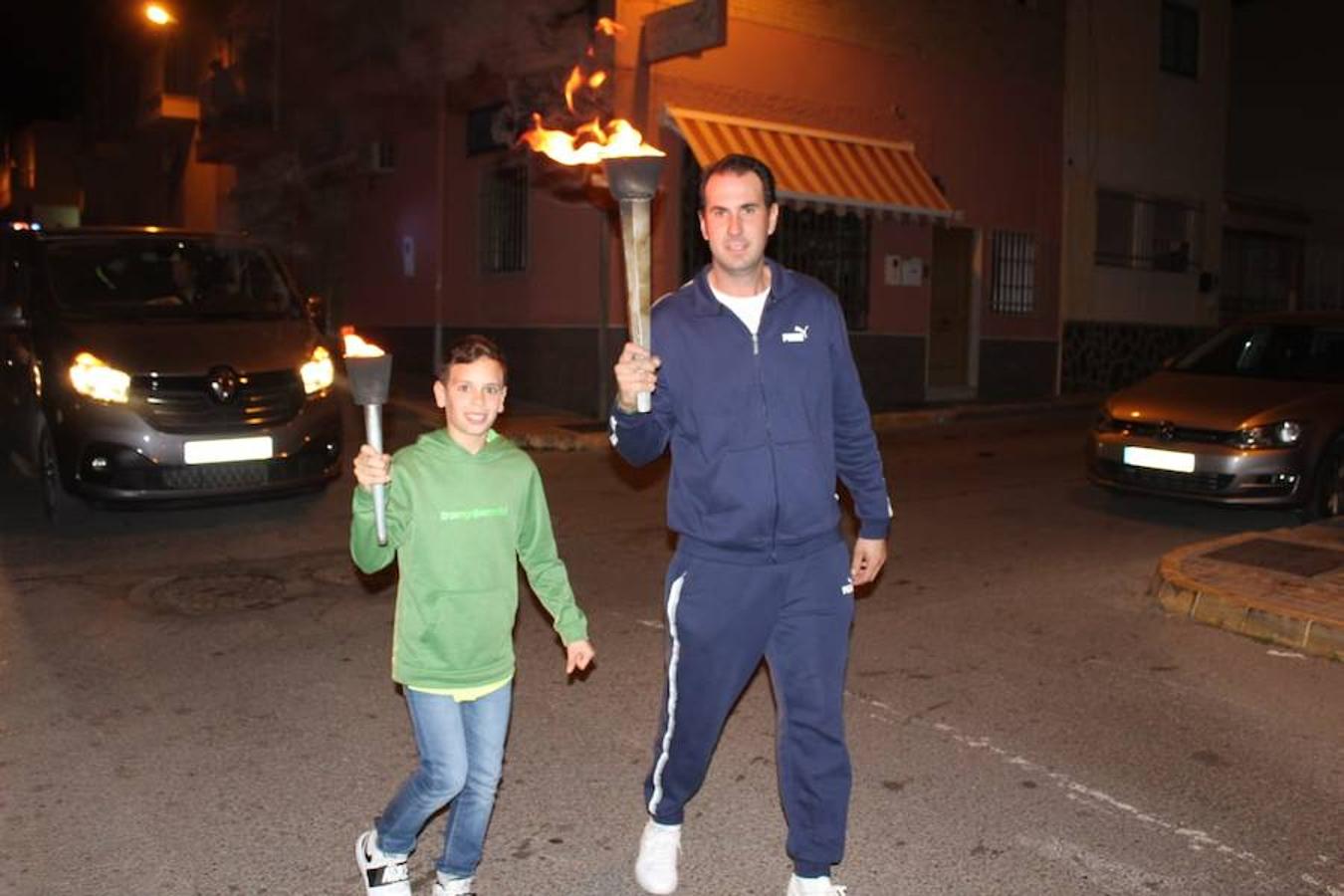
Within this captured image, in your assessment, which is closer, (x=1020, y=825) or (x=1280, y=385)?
(x=1020, y=825)

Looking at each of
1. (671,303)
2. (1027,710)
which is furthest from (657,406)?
(1027,710)

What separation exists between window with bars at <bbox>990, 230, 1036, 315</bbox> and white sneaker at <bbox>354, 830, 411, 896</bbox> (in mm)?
16980

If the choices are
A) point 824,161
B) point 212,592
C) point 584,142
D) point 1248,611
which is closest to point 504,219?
point 824,161

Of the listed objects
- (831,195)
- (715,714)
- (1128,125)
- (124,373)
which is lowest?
(715,714)

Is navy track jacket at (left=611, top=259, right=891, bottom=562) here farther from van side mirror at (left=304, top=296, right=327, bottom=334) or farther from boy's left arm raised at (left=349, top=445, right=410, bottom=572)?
van side mirror at (left=304, top=296, right=327, bottom=334)

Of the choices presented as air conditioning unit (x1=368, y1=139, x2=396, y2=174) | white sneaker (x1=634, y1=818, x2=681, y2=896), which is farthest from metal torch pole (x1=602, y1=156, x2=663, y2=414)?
air conditioning unit (x1=368, y1=139, x2=396, y2=174)

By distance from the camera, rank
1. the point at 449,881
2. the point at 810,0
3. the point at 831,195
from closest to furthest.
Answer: the point at 449,881, the point at 831,195, the point at 810,0

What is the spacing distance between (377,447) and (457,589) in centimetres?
45

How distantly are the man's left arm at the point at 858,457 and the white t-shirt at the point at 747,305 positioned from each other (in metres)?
0.21

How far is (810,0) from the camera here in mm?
15930

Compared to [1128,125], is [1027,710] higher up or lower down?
lower down

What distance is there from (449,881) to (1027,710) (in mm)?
2721

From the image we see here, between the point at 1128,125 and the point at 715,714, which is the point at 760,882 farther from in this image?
the point at 1128,125

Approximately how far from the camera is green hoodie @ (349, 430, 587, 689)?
10.1 ft
